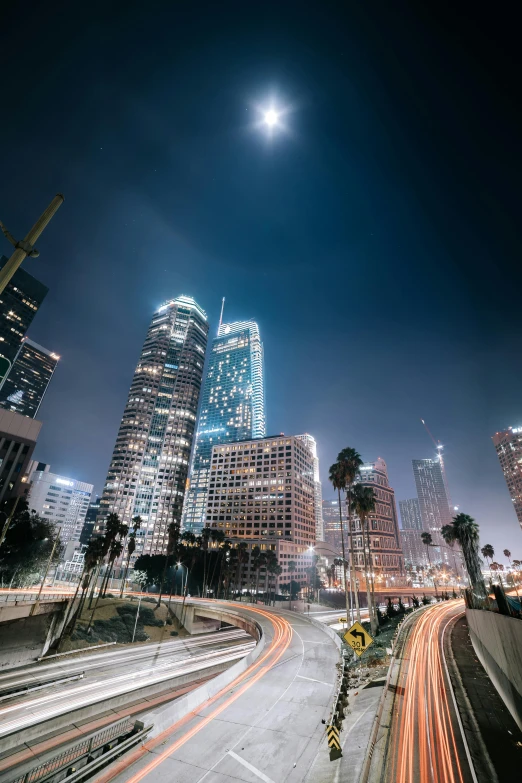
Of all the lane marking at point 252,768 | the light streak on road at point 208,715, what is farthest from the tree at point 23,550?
the lane marking at point 252,768

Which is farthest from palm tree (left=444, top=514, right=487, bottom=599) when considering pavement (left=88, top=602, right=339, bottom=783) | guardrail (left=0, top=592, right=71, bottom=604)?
guardrail (left=0, top=592, right=71, bottom=604)

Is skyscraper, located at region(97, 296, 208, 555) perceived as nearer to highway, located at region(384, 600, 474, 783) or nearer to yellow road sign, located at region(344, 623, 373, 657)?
highway, located at region(384, 600, 474, 783)

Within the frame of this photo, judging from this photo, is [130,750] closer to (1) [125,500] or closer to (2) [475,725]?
(2) [475,725]

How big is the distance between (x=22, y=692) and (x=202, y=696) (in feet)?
74.5

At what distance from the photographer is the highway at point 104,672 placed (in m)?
27.0

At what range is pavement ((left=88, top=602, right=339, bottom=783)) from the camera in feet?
41.3

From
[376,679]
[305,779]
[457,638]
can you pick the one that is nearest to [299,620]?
[457,638]

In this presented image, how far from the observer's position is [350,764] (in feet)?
43.2

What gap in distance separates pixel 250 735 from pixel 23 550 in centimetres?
6779

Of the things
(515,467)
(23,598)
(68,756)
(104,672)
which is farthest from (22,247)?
(515,467)

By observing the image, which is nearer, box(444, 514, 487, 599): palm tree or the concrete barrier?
the concrete barrier

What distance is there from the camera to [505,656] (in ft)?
64.0

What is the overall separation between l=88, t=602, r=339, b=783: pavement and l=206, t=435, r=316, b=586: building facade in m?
115

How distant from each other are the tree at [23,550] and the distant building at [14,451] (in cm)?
2133
